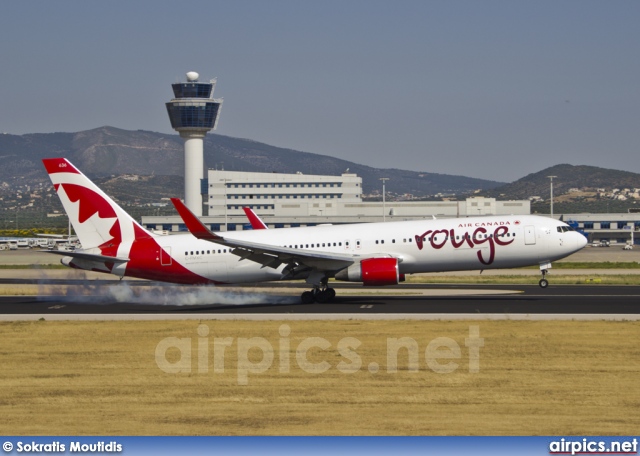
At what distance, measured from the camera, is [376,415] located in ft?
64.3

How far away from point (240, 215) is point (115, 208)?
126 metres

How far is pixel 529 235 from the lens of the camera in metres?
44.1

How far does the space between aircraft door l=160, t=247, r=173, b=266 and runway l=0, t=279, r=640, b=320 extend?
209 cm

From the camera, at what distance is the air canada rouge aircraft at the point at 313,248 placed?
143ft

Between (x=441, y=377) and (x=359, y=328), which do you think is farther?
(x=359, y=328)

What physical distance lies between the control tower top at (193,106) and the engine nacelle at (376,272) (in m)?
130

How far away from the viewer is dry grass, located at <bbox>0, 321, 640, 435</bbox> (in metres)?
18.9

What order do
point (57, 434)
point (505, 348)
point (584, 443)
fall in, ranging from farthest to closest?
point (505, 348), point (57, 434), point (584, 443)

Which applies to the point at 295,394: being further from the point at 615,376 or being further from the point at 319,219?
the point at 319,219

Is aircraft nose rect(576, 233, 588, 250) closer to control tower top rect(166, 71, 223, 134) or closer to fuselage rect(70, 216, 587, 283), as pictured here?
fuselage rect(70, 216, 587, 283)

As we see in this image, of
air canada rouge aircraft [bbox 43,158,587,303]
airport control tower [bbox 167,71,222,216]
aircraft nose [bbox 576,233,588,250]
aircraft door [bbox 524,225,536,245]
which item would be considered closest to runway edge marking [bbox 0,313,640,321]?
air canada rouge aircraft [bbox 43,158,587,303]

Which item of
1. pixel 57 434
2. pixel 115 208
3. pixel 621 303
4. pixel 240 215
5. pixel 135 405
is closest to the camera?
pixel 57 434

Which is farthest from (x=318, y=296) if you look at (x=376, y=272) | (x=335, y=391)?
(x=335, y=391)

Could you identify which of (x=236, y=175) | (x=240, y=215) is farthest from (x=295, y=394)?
(x=236, y=175)
